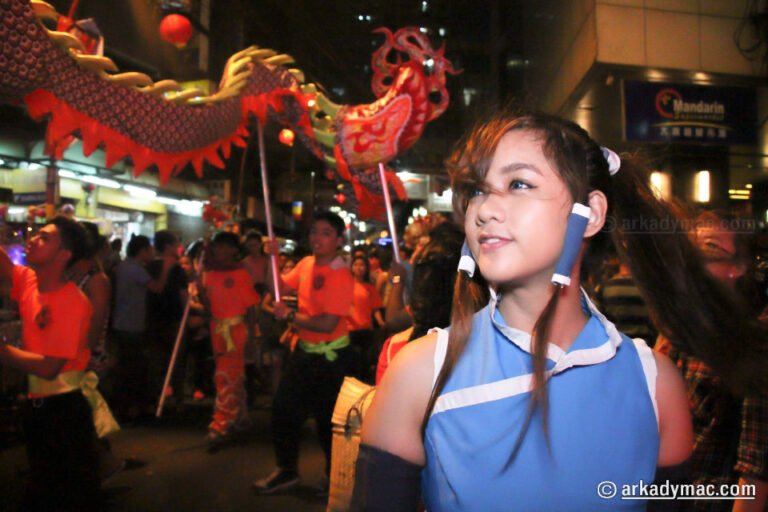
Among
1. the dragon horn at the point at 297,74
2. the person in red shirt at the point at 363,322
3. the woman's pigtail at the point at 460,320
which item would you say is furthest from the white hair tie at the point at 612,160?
the person in red shirt at the point at 363,322

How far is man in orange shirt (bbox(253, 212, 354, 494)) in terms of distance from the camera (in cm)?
418

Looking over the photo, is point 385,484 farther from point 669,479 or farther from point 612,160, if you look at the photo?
point 612,160

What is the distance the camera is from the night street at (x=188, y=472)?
13.5ft

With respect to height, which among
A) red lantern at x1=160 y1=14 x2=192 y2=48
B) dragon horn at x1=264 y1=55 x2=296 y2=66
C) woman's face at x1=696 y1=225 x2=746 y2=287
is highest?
red lantern at x1=160 y1=14 x2=192 y2=48

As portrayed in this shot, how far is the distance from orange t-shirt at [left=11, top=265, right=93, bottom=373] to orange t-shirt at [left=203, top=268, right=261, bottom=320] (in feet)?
7.24

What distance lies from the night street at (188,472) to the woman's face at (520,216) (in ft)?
10.8

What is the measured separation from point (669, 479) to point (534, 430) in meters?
0.39

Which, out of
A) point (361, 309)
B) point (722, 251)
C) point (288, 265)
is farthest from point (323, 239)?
point (288, 265)

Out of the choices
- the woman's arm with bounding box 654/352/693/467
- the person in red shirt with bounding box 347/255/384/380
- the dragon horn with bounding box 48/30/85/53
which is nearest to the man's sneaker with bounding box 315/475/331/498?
the person in red shirt with bounding box 347/255/384/380

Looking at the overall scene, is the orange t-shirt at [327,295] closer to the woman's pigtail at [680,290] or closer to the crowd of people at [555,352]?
the crowd of people at [555,352]

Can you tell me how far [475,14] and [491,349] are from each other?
9909mm

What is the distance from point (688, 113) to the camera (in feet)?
24.7

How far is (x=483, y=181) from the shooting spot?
1.32 meters

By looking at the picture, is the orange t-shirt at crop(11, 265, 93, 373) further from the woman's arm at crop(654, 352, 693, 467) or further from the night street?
the woman's arm at crop(654, 352, 693, 467)
